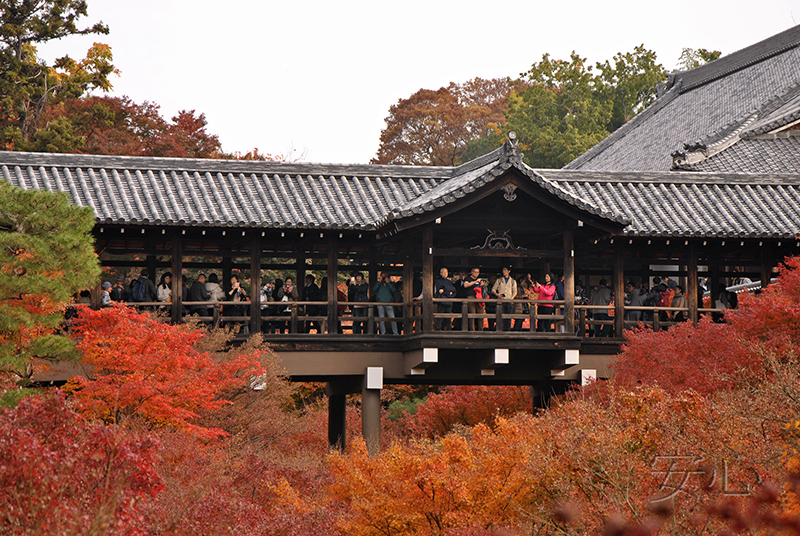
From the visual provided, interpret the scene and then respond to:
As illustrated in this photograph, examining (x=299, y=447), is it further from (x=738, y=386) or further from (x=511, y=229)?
(x=738, y=386)

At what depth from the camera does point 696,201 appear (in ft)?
69.9

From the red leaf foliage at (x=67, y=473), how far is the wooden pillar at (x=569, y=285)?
35.8ft

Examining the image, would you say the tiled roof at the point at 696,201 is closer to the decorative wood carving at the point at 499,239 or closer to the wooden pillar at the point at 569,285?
the wooden pillar at the point at 569,285

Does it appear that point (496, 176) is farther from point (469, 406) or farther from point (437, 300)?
point (469, 406)

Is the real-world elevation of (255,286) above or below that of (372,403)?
above

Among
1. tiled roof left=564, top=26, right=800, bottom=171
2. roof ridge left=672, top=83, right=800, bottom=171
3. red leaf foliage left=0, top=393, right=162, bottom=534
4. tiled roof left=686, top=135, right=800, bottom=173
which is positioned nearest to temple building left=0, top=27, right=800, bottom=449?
roof ridge left=672, top=83, right=800, bottom=171

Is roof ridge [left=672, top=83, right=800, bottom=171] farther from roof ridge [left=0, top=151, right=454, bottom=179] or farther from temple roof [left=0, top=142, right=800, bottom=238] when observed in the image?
roof ridge [left=0, top=151, right=454, bottom=179]

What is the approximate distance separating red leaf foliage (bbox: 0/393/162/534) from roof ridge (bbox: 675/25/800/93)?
36.3 m

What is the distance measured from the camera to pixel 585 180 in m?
22.0

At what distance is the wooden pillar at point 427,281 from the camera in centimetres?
1802

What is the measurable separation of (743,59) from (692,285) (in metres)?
23.6

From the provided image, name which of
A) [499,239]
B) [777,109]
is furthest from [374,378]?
[777,109]

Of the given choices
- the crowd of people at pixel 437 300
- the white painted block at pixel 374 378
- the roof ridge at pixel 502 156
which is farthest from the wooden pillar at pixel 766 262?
the white painted block at pixel 374 378

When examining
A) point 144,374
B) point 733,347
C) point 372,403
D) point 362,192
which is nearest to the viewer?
point 144,374
